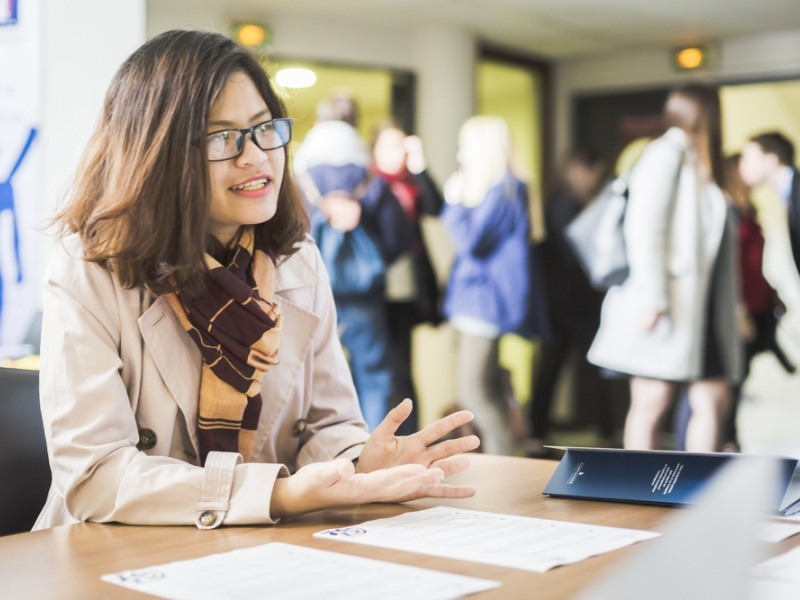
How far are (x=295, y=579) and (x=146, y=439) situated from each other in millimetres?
589

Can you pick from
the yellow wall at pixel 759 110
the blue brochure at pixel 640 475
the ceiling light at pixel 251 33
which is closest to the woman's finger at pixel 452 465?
the blue brochure at pixel 640 475

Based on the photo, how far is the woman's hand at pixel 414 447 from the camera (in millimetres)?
1376

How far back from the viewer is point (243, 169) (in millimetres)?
1557

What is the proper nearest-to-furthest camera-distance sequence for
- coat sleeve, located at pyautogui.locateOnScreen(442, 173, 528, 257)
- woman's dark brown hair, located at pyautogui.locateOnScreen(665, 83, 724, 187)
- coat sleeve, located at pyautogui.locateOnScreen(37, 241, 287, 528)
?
1. coat sleeve, located at pyautogui.locateOnScreen(37, 241, 287, 528)
2. woman's dark brown hair, located at pyautogui.locateOnScreen(665, 83, 724, 187)
3. coat sleeve, located at pyautogui.locateOnScreen(442, 173, 528, 257)

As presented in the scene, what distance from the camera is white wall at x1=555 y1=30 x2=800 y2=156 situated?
22.1 ft

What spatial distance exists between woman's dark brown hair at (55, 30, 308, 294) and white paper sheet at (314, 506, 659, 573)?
1.64 ft

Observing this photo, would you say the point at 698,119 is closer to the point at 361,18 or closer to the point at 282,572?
the point at 361,18

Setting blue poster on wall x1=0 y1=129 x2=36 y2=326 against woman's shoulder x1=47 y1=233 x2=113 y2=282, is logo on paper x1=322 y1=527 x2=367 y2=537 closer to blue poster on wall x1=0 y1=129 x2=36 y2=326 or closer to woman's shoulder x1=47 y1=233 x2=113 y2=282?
woman's shoulder x1=47 y1=233 x2=113 y2=282

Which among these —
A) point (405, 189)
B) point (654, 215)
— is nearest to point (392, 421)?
point (654, 215)

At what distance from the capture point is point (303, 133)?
627 cm

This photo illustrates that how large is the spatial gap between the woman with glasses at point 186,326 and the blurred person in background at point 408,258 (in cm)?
359

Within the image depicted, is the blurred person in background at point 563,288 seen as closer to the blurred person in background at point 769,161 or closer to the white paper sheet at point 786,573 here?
the blurred person in background at point 769,161

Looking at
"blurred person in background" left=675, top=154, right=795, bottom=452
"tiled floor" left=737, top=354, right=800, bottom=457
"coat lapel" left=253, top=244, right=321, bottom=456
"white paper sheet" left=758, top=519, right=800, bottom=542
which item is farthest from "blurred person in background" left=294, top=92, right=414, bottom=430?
"white paper sheet" left=758, top=519, right=800, bottom=542

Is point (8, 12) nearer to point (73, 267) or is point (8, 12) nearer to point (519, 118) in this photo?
point (73, 267)
